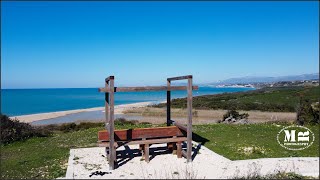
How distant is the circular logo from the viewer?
1176 centimetres

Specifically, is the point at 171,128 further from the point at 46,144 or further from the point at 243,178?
the point at 46,144

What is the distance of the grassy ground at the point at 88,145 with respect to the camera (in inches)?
365

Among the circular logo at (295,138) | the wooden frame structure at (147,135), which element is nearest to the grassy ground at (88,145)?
the circular logo at (295,138)

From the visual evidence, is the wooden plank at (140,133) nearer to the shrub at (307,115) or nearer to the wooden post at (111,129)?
the wooden post at (111,129)

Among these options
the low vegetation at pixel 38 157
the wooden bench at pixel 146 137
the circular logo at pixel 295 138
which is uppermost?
the wooden bench at pixel 146 137

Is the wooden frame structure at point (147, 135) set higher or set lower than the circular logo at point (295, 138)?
higher

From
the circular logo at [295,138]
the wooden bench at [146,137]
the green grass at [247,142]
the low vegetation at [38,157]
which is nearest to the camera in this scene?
the low vegetation at [38,157]

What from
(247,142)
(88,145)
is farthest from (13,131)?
(247,142)

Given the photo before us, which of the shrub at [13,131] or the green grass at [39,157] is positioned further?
the shrub at [13,131]

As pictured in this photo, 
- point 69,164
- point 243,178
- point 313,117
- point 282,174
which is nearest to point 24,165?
point 69,164

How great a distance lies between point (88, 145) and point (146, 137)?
12.5 ft

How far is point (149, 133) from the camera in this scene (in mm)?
9961

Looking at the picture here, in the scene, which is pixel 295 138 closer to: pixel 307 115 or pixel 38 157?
pixel 307 115

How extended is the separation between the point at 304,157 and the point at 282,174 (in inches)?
91.9
